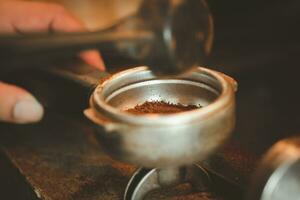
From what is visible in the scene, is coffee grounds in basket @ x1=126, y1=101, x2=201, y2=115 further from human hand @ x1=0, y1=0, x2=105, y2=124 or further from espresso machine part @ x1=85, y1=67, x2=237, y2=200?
human hand @ x1=0, y1=0, x2=105, y2=124

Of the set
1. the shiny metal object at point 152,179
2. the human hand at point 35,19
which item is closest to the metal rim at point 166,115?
the shiny metal object at point 152,179

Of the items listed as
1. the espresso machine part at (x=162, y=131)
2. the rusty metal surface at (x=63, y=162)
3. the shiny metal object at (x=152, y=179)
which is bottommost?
the rusty metal surface at (x=63, y=162)

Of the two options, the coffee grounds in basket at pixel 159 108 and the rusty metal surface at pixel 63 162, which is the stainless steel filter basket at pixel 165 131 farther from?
the rusty metal surface at pixel 63 162

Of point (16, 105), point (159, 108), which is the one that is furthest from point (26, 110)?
point (159, 108)

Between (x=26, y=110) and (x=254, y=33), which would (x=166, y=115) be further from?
(x=254, y=33)

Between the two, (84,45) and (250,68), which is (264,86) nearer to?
(250,68)

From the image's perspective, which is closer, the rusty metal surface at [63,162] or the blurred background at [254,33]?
the rusty metal surface at [63,162]
